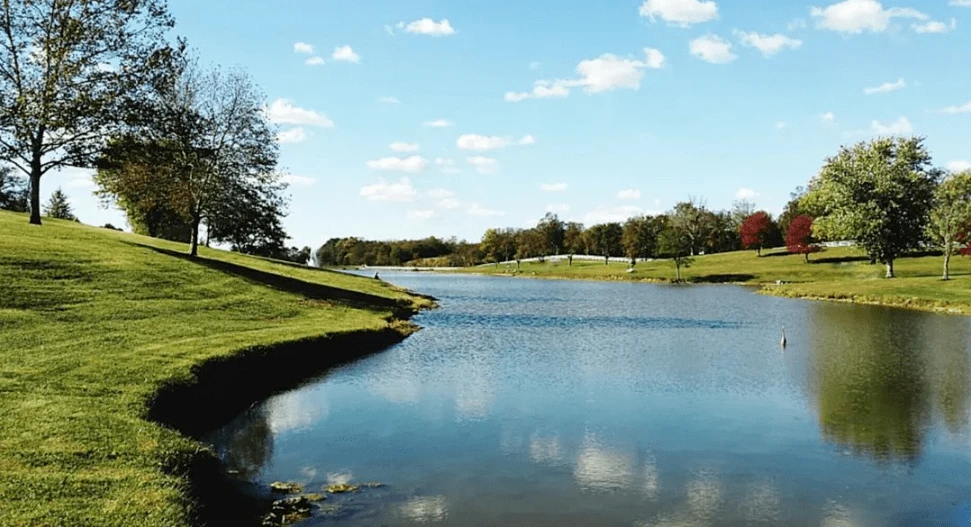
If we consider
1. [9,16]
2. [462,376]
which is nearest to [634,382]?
[462,376]

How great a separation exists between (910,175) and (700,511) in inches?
3581

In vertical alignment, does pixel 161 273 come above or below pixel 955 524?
above

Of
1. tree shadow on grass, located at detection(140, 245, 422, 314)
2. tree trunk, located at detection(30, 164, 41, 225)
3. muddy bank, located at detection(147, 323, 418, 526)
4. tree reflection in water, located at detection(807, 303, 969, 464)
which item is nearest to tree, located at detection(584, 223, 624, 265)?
tree shadow on grass, located at detection(140, 245, 422, 314)

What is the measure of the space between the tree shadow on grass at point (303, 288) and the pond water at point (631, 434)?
12318 millimetres

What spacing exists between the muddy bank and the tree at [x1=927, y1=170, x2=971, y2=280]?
68.8m

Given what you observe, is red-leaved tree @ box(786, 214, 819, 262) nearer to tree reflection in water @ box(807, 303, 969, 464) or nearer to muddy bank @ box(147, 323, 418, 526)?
tree reflection in water @ box(807, 303, 969, 464)

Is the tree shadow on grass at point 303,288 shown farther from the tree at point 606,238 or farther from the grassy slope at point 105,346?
the tree at point 606,238

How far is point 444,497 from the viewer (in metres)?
16.0

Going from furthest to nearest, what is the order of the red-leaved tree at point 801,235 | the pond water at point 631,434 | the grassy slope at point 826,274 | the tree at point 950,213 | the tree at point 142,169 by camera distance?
the red-leaved tree at point 801,235, the tree at point 950,213, the grassy slope at point 826,274, the tree at point 142,169, the pond water at point 631,434

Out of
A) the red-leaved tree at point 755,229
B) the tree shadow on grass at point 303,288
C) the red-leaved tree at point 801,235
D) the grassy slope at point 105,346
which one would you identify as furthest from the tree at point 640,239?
the grassy slope at point 105,346

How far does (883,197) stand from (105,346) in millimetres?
92793

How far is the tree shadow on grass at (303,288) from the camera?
51406 mm

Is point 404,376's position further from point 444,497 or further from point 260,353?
point 444,497

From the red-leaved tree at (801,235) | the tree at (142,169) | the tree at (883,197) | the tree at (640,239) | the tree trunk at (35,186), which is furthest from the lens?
the tree at (640,239)
